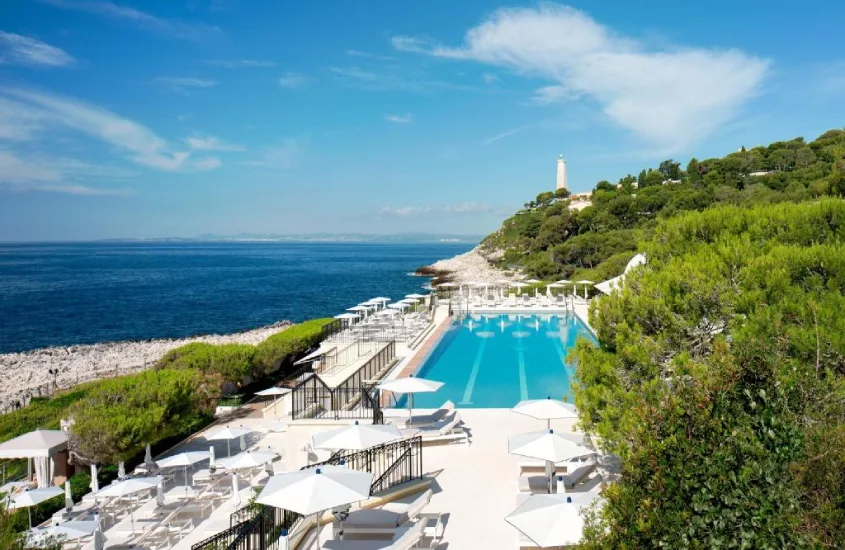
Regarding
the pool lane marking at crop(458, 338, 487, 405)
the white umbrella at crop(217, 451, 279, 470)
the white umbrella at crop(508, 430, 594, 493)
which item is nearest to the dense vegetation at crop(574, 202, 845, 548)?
the white umbrella at crop(508, 430, 594, 493)

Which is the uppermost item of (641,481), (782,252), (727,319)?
(782,252)

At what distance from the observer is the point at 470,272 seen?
242 feet

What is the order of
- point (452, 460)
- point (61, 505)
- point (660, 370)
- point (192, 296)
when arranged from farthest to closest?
1. point (192, 296)
2. point (452, 460)
3. point (61, 505)
4. point (660, 370)

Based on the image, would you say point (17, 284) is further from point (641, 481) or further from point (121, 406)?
point (641, 481)

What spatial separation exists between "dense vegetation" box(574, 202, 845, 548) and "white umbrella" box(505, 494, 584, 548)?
96 centimetres

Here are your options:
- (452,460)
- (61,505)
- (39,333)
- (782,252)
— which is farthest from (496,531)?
(39,333)

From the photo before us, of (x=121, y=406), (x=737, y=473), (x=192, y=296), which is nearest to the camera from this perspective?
(x=737, y=473)

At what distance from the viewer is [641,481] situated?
4.26m

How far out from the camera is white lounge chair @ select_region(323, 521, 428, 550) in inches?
264

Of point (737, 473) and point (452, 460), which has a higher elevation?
point (737, 473)

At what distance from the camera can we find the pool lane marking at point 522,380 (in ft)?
54.0

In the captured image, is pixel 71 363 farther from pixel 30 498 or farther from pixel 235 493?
pixel 235 493

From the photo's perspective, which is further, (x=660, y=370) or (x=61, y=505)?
(x=61, y=505)

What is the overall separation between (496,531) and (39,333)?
152 ft
